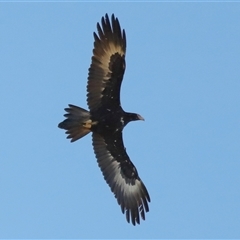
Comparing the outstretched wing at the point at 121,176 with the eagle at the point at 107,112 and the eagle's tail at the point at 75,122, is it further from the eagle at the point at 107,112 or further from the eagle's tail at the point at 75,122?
the eagle's tail at the point at 75,122

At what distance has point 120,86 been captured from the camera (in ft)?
85.9

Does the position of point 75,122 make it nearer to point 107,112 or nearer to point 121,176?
point 107,112

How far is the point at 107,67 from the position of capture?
25953 mm

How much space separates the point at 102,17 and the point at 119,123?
2.64 metres

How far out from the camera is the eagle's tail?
2584 centimetres

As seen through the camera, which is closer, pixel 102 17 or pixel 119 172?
pixel 102 17

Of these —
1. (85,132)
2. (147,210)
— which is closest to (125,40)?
(85,132)

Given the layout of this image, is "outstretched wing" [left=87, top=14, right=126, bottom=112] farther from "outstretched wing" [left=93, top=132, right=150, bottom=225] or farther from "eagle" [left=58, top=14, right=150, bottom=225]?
"outstretched wing" [left=93, top=132, right=150, bottom=225]

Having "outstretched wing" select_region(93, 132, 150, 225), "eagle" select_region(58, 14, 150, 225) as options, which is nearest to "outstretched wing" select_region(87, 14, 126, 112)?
"eagle" select_region(58, 14, 150, 225)

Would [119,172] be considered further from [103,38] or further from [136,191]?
[103,38]

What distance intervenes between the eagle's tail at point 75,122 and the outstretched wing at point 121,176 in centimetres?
79

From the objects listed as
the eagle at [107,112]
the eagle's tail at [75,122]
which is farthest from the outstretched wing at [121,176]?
the eagle's tail at [75,122]

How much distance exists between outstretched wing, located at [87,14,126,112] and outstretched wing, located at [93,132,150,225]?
3.45 feet

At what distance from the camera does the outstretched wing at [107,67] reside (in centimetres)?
2561
